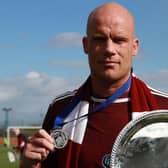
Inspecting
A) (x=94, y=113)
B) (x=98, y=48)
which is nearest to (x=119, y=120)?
(x=94, y=113)

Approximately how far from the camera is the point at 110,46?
8.89 ft

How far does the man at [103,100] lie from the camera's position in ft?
8.93

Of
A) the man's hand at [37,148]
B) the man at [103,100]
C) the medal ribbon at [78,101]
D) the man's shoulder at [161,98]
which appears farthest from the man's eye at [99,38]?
the man's hand at [37,148]

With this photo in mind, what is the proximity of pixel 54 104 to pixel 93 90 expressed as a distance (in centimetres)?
28

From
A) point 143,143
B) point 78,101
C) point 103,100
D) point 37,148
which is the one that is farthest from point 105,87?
point 37,148

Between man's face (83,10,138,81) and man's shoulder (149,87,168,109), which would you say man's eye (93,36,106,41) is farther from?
man's shoulder (149,87,168,109)

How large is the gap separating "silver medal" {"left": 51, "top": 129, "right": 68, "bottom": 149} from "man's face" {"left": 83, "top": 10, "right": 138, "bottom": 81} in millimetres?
347

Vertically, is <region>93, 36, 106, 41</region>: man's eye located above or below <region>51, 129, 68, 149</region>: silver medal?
above

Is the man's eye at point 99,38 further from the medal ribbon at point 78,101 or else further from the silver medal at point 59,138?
the silver medal at point 59,138

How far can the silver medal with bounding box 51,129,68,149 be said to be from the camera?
2.66 meters

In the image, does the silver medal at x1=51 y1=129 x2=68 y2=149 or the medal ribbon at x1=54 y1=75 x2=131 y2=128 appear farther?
the medal ribbon at x1=54 y1=75 x2=131 y2=128

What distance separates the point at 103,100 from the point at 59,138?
1.11 feet

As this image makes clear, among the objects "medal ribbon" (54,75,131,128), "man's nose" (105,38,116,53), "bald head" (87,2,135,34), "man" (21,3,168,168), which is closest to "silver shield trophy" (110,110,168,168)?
"man" (21,3,168,168)

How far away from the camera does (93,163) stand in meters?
2.74
